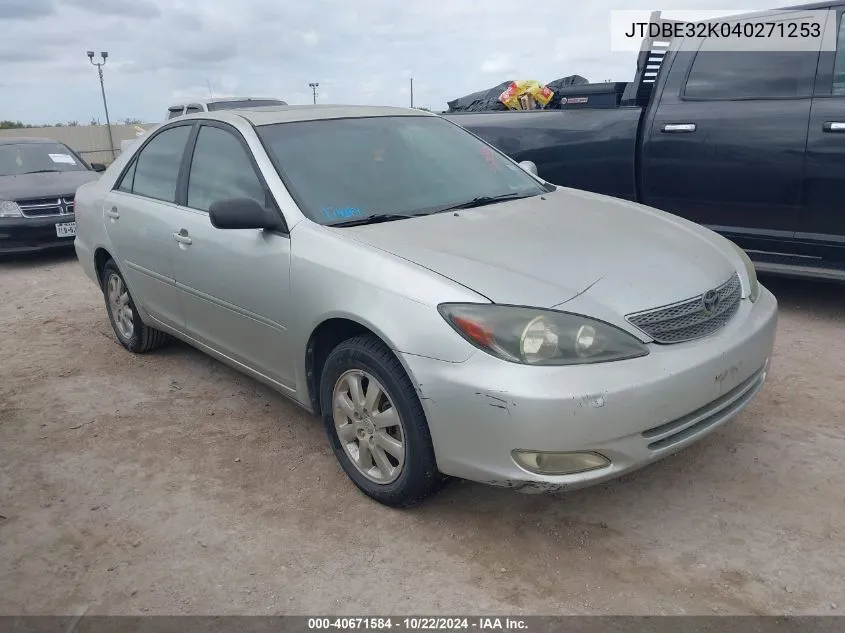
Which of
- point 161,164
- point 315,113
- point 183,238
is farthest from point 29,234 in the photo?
point 315,113

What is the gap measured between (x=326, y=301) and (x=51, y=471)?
5.38ft

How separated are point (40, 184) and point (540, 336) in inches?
318

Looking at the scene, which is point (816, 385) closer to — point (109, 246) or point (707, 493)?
point (707, 493)

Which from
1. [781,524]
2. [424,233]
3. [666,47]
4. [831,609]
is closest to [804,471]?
[781,524]

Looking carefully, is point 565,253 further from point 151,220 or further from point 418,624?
point 151,220

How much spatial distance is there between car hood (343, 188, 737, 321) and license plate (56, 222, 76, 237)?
6.51 m

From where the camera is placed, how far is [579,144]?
5.60 meters

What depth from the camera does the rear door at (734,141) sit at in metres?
4.69

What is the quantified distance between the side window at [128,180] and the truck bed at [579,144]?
2.89 meters

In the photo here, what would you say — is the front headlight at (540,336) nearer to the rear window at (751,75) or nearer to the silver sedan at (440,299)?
the silver sedan at (440,299)

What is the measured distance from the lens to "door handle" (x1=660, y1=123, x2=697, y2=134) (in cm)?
506

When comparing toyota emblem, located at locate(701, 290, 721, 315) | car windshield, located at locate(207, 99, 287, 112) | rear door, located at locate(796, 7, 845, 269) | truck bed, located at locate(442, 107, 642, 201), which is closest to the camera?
toyota emblem, located at locate(701, 290, 721, 315)

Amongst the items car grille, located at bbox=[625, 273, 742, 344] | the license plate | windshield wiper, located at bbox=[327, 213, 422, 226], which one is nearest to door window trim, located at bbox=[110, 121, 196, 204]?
windshield wiper, located at bbox=[327, 213, 422, 226]

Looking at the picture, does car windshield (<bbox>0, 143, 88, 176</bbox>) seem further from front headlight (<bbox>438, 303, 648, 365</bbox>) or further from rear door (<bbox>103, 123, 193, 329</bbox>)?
front headlight (<bbox>438, 303, 648, 365</bbox>)
